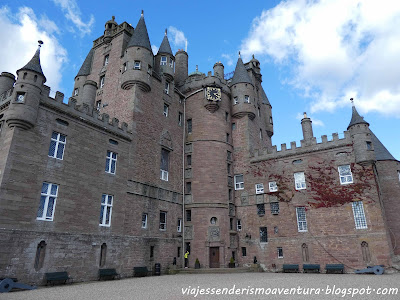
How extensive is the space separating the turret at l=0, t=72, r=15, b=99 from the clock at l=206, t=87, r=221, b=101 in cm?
2087

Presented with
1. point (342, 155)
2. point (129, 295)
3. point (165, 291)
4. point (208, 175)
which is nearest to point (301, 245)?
point (342, 155)

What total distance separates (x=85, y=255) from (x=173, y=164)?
14.1m

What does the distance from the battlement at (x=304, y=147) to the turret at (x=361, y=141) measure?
30.0 inches

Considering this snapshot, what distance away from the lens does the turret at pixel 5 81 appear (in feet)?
74.8

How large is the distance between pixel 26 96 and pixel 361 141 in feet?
97.4

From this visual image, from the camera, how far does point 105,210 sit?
2339 centimetres

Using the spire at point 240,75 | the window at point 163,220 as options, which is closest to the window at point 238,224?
the window at point 163,220

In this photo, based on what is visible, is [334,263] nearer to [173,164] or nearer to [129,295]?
[173,164]

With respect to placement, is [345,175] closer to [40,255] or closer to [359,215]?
[359,215]

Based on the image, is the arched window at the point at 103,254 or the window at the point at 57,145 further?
the arched window at the point at 103,254

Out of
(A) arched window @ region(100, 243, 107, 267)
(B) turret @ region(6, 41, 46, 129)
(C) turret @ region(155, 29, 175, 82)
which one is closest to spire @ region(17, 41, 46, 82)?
(B) turret @ region(6, 41, 46, 129)

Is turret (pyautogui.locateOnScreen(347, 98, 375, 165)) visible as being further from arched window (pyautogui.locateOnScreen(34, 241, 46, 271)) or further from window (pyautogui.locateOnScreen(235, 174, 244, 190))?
arched window (pyautogui.locateOnScreen(34, 241, 46, 271))

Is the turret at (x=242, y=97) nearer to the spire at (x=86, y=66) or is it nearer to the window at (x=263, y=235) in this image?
the window at (x=263, y=235)

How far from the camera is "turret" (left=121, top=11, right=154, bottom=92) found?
97.2ft
